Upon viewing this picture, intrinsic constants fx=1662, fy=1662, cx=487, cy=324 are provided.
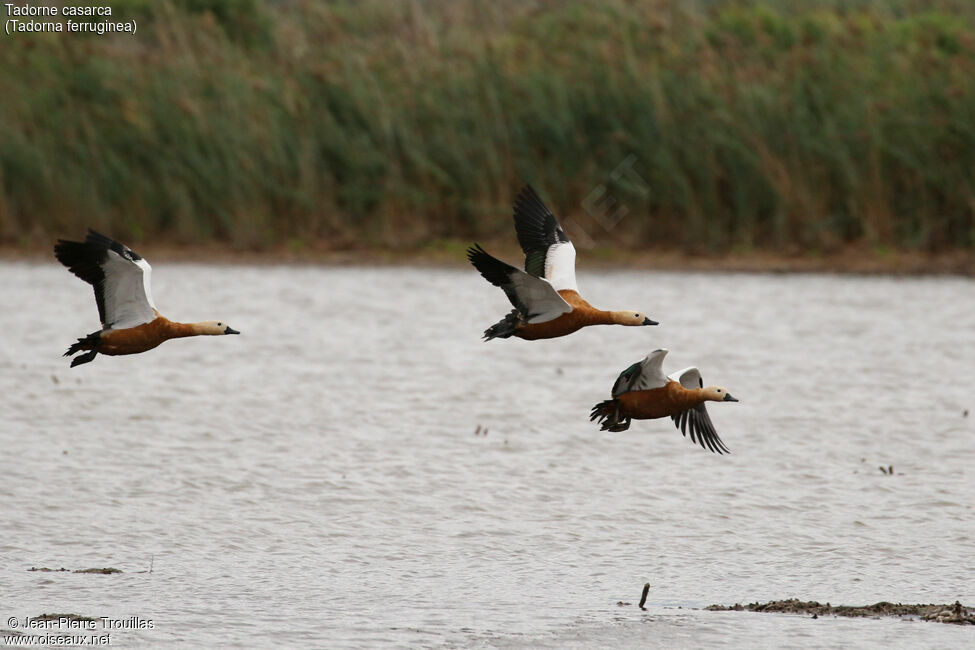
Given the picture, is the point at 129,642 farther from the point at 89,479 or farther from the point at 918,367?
the point at 918,367

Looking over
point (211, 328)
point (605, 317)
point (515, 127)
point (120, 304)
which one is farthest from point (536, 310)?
point (515, 127)

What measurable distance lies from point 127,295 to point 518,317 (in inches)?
60.4

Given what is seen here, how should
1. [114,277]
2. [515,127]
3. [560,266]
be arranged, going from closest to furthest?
[114,277] → [560,266] → [515,127]

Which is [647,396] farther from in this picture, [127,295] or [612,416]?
[127,295]

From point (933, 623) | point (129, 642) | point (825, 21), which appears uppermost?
point (825, 21)

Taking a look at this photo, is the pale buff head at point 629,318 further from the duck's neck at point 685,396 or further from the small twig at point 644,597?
the small twig at point 644,597

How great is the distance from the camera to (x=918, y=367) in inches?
582

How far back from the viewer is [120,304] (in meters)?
6.50

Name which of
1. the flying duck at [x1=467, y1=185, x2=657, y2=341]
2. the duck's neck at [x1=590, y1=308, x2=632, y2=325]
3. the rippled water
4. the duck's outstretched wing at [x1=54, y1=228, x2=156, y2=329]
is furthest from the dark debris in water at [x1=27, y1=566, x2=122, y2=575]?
the duck's neck at [x1=590, y1=308, x2=632, y2=325]

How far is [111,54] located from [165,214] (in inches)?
73.4

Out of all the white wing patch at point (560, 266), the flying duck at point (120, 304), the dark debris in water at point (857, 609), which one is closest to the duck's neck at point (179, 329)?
the flying duck at point (120, 304)

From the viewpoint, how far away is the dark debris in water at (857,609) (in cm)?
780

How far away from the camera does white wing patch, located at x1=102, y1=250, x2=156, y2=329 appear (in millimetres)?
6461

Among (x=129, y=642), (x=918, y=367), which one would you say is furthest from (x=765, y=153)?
(x=129, y=642)
